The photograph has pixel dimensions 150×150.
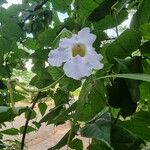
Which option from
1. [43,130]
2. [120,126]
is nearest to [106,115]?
[120,126]

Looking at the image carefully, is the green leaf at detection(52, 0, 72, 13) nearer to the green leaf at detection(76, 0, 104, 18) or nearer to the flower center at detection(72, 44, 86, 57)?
the green leaf at detection(76, 0, 104, 18)

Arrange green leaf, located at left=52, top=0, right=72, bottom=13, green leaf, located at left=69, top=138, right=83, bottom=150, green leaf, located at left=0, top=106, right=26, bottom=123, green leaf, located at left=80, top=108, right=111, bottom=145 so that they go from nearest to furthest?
1. green leaf, located at left=80, top=108, right=111, bottom=145
2. green leaf, located at left=0, top=106, right=26, bottom=123
3. green leaf, located at left=69, top=138, right=83, bottom=150
4. green leaf, located at left=52, top=0, right=72, bottom=13

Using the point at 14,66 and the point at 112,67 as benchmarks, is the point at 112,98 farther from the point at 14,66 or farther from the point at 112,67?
the point at 14,66

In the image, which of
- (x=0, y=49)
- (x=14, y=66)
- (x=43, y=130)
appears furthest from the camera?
(x=43, y=130)

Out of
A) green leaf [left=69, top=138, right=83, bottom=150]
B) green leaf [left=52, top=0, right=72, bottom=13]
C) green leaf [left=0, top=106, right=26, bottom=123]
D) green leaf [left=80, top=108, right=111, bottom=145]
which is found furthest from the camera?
green leaf [left=52, top=0, right=72, bottom=13]

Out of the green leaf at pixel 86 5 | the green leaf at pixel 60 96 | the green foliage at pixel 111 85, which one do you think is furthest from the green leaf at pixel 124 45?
the green leaf at pixel 60 96

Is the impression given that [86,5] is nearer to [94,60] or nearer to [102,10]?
[102,10]

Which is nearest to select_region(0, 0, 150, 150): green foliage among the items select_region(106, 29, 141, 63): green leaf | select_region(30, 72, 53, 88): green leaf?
select_region(106, 29, 141, 63): green leaf

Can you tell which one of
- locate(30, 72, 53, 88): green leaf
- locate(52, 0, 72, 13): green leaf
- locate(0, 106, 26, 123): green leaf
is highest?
locate(52, 0, 72, 13): green leaf
